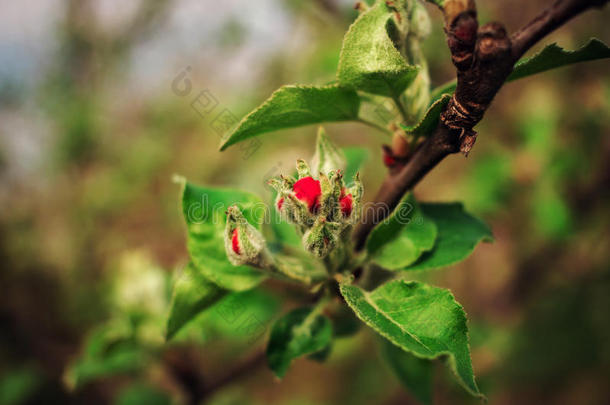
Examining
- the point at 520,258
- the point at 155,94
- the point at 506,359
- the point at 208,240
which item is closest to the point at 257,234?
the point at 208,240

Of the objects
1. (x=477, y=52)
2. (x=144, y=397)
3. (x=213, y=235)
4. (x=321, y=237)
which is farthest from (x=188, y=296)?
(x=144, y=397)

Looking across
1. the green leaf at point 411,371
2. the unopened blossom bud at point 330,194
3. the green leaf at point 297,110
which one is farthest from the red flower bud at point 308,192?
the green leaf at point 411,371

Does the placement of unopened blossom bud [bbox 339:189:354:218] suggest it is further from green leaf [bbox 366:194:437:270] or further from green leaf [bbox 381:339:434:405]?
green leaf [bbox 381:339:434:405]

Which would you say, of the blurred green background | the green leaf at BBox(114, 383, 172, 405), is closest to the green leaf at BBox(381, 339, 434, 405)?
the blurred green background

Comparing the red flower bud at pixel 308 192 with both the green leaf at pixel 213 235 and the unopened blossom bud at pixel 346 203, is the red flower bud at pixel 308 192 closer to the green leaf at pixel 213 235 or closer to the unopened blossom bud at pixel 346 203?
the unopened blossom bud at pixel 346 203

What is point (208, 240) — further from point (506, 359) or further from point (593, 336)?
point (593, 336)
